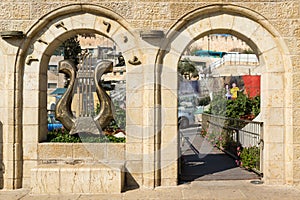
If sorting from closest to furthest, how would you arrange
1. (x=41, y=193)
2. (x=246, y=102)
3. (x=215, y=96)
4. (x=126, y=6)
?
(x=41, y=193)
(x=126, y=6)
(x=246, y=102)
(x=215, y=96)

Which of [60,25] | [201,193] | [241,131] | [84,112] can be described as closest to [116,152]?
[84,112]

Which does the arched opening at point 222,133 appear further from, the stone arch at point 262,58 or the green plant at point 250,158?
the stone arch at point 262,58

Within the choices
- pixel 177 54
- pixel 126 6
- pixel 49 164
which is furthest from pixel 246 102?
pixel 49 164

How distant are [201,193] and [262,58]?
112 inches

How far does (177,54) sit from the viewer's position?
7.32 metres

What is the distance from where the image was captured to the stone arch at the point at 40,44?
7.32 metres

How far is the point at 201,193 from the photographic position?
22.2ft

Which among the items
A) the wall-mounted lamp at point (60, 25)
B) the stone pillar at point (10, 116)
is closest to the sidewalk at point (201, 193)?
the stone pillar at point (10, 116)

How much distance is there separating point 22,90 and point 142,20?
2.69 meters

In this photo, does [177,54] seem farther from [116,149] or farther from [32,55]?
[32,55]

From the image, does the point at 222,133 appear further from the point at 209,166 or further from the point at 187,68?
the point at 187,68

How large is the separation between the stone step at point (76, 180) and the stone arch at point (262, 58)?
1.04 metres

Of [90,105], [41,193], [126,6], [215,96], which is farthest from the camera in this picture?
[215,96]

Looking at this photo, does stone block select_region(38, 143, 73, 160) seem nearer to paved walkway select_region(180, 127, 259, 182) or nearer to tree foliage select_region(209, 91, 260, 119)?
paved walkway select_region(180, 127, 259, 182)
